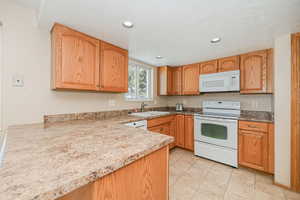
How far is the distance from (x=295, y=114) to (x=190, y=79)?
1.88m

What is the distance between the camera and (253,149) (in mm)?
2049

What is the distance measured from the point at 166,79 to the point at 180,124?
3.94 feet

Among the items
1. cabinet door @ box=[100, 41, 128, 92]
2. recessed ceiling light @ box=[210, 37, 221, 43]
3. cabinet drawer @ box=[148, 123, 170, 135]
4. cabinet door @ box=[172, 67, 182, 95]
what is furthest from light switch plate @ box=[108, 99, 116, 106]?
recessed ceiling light @ box=[210, 37, 221, 43]

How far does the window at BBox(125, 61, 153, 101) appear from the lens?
2.87 m

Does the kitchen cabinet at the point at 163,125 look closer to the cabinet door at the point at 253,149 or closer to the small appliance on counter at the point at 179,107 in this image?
the small appliance on counter at the point at 179,107

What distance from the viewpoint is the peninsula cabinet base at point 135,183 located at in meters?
0.59

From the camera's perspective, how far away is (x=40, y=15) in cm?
130

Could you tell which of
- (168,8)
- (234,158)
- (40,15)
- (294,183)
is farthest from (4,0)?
(294,183)

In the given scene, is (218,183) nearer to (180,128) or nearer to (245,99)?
(180,128)

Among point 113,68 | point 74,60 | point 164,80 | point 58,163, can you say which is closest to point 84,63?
point 74,60

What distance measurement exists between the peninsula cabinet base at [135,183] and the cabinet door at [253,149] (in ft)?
6.12

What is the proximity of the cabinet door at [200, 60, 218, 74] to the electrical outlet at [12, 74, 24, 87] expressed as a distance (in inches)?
120

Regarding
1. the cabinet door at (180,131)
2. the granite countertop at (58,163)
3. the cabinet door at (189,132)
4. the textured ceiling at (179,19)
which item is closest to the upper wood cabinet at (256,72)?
the textured ceiling at (179,19)

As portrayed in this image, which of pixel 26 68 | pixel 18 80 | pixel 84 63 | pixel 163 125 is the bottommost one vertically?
pixel 163 125
